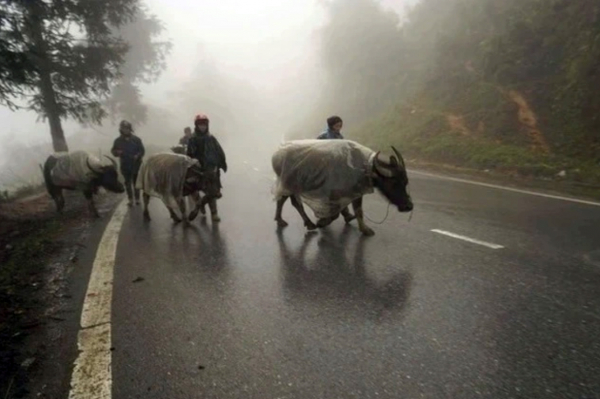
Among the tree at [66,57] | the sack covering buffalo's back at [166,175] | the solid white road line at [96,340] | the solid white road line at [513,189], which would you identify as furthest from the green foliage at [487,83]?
the tree at [66,57]

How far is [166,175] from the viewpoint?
8195 millimetres

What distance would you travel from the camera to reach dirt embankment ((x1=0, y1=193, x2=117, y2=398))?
310 cm

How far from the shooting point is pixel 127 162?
11.1 metres

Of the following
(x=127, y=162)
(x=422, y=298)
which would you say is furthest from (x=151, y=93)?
(x=422, y=298)

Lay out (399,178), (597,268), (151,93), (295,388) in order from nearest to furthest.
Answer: (295,388) → (597,268) → (399,178) → (151,93)

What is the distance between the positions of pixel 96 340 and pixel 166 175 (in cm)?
498

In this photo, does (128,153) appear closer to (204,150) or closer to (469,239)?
(204,150)

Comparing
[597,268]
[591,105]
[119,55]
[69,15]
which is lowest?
[597,268]

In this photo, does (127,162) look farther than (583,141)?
No

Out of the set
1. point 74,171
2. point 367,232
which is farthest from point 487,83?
point 74,171

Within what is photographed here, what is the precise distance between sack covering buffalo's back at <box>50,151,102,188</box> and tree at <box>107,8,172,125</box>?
86.4 ft

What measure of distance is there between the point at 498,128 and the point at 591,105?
333 centimetres

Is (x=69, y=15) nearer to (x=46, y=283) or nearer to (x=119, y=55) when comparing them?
(x=119, y=55)

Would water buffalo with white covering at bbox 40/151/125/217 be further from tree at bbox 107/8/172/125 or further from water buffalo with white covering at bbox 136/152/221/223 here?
tree at bbox 107/8/172/125
